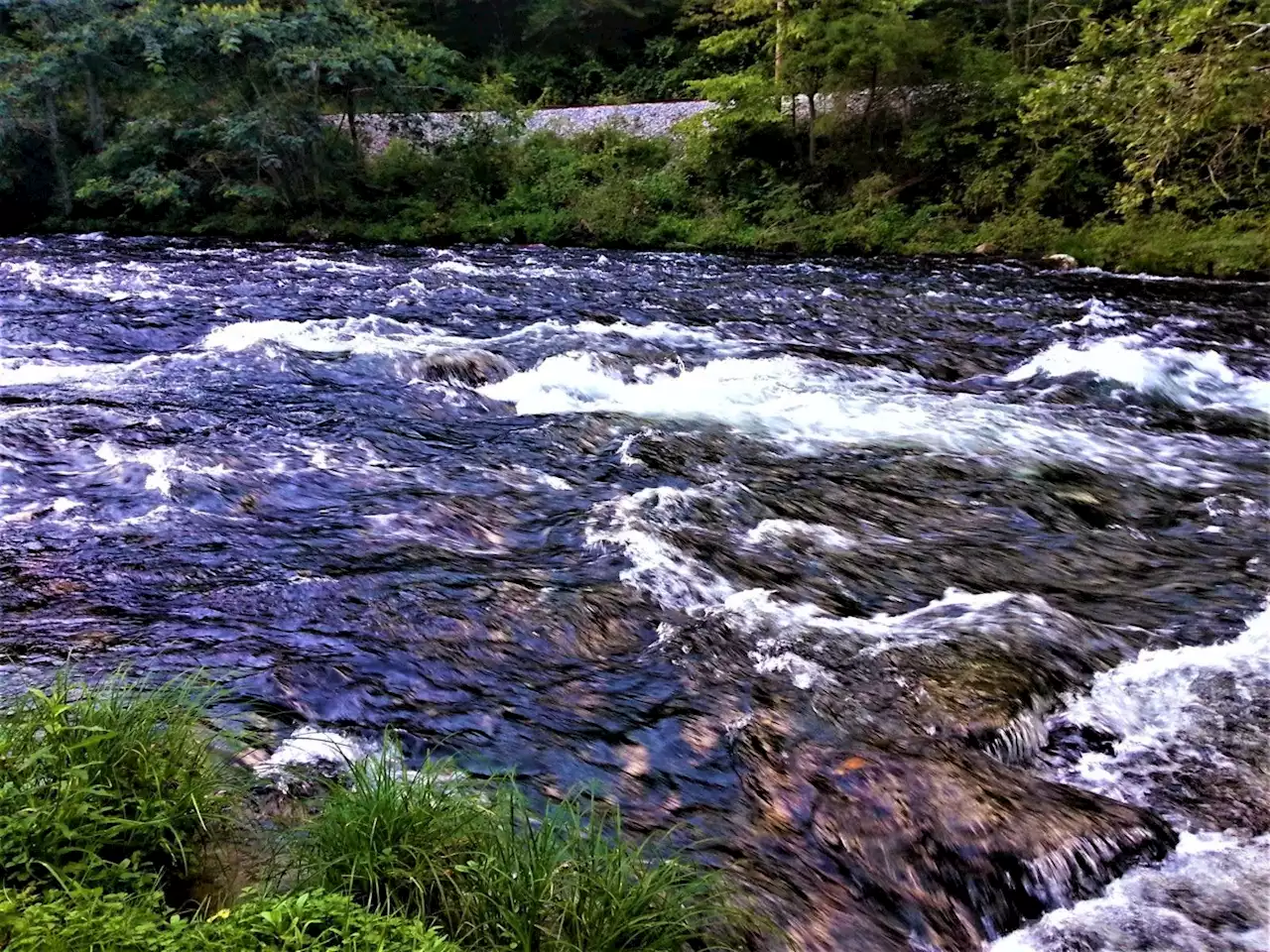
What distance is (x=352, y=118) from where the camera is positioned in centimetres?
2175

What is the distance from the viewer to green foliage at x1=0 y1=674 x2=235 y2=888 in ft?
7.67

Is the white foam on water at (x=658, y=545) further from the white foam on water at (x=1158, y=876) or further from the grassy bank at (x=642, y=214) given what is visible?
the grassy bank at (x=642, y=214)

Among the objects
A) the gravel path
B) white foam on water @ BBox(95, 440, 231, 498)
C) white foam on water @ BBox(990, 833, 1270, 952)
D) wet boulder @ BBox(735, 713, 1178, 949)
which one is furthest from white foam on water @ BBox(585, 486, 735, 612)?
the gravel path

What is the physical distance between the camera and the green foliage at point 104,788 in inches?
92.0

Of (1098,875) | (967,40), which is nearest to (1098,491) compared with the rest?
(1098,875)

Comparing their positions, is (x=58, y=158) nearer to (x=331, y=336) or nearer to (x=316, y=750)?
Answer: (x=331, y=336)

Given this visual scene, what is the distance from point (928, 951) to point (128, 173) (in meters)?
24.4

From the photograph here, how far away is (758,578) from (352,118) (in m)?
20.7

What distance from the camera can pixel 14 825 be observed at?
2314 mm

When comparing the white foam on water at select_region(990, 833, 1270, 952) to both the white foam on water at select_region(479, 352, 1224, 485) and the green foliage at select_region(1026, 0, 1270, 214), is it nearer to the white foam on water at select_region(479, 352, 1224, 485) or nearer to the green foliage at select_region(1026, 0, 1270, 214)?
the white foam on water at select_region(479, 352, 1224, 485)

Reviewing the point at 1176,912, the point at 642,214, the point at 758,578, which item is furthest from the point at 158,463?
the point at 642,214

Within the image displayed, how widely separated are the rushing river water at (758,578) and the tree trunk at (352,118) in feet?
43.6

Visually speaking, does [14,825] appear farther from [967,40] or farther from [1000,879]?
[967,40]

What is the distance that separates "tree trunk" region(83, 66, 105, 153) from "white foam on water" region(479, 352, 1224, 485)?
64.3 ft
